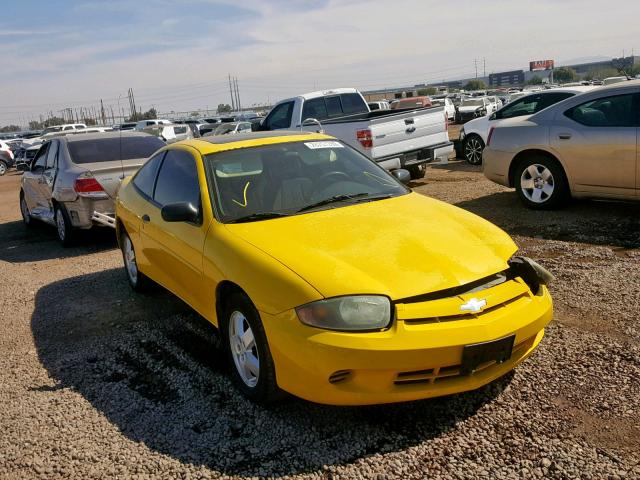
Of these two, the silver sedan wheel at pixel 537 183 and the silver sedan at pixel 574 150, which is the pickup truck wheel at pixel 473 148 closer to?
the silver sedan at pixel 574 150

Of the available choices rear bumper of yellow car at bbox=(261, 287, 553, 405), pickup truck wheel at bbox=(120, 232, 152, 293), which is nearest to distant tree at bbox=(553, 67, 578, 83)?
pickup truck wheel at bbox=(120, 232, 152, 293)

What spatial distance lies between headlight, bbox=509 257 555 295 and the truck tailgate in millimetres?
6616

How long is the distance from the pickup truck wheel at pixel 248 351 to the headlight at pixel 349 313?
1.25 ft

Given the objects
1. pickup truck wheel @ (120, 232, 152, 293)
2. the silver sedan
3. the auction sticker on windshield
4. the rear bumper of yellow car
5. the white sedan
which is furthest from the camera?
the white sedan

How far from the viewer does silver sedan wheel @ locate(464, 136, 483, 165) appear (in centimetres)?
1370

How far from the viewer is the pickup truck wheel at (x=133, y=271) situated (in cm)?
580

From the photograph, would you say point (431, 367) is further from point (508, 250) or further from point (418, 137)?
point (418, 137)

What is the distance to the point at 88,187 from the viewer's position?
803cm

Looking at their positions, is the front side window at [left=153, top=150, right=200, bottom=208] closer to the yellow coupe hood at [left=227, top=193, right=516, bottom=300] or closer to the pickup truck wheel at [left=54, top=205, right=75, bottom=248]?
the yellow coupe hood at [left=227, top=193, right=516, bottom=300]

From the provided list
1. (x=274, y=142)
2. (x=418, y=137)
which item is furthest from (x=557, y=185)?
(x=274, y=142)

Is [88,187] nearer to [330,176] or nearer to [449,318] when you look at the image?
[330,176]

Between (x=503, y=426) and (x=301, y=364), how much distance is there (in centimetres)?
110

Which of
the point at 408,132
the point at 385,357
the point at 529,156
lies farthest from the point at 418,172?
the point at 385,357

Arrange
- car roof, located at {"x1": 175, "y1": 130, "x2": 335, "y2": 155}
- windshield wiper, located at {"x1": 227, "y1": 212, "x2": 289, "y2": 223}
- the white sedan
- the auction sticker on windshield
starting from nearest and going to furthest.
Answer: windshield wiper, located at {"x1": 227, "y1": 212, "x2": 289, "y2": 223} < car roof, located at {"x1": 175, "y1": 130, "x2": 335, "y2": 155} < the auction sticker on windshield < the white sedan
